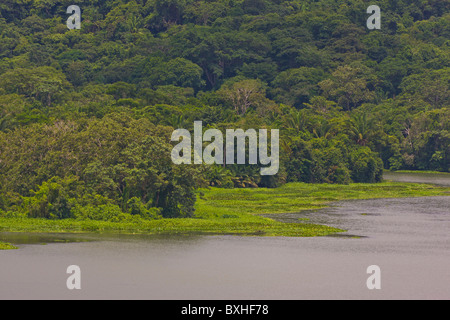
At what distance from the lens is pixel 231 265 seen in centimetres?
3047

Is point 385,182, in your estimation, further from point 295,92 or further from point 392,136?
point 295,92

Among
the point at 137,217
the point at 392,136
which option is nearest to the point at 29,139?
the point at 137,217

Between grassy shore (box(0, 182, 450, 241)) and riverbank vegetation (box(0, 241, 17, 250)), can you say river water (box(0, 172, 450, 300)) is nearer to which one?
riverbank vegetation (box(0, 241, 17, 250))

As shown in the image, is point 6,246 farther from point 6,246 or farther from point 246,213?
point 246,213

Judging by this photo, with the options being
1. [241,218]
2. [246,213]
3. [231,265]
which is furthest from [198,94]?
[231,265]

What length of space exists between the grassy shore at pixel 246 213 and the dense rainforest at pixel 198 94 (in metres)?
1.45

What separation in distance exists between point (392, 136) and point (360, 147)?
10933 mm

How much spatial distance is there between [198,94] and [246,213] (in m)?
47.1

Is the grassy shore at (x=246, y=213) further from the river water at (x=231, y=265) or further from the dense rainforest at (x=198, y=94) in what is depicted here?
the river water at (x=231, y=265)

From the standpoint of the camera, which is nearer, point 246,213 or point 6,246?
point 6,246

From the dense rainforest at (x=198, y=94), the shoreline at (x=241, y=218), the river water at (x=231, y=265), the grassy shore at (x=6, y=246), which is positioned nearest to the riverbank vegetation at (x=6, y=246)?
the grassy shore at (x=6, y=246)

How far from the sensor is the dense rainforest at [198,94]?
133ft

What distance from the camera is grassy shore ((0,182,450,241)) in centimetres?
3738

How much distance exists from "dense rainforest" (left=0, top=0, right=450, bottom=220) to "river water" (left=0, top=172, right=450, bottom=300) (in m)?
6.34
